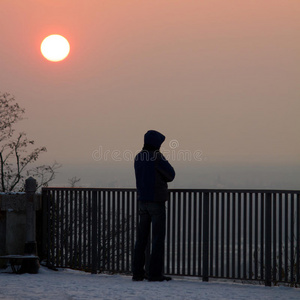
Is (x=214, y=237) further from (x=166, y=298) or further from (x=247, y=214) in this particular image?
(x=166, y=298)

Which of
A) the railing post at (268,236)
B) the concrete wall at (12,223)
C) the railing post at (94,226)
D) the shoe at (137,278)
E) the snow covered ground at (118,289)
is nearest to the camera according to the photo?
the snow covered ground at (118,289)

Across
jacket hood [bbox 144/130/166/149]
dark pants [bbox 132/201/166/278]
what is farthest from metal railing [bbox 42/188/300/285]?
jacket hood [bbox 144/130/166/149]

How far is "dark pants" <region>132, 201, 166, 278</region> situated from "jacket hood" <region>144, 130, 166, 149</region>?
812 millimetres

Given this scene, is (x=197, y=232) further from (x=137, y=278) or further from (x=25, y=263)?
(x=25, y=263)

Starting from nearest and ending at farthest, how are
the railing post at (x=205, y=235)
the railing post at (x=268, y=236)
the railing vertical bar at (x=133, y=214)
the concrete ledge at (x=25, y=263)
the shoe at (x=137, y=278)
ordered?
the railing post at (x=268, y=236), the shoe at (x=137, y=278), the railing post at (x=205, y=235), the railing vertical bar at (x=133, y=214), the concrete ledge at (x=25, y=263)

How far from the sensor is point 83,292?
7.50 metres

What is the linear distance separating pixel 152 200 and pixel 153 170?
41cm

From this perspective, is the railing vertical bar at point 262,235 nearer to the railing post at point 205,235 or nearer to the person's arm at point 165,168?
the railing post at point 205,235

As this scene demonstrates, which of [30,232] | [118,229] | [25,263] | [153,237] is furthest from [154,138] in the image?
[25,263]

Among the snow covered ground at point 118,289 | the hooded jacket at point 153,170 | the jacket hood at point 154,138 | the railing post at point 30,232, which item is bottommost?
the snow covered ground at point 118,289

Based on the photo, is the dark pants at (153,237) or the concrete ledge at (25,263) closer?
the dark pants at (153,237)

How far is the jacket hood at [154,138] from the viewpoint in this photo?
8.43 meters

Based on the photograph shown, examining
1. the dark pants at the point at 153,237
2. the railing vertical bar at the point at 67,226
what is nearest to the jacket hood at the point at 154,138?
the dark pants at the point at 153,237

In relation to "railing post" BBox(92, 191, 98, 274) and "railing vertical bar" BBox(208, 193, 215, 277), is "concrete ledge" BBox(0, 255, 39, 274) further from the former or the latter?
"railing vertical bar" BBox(208, 193, 215, 277)
